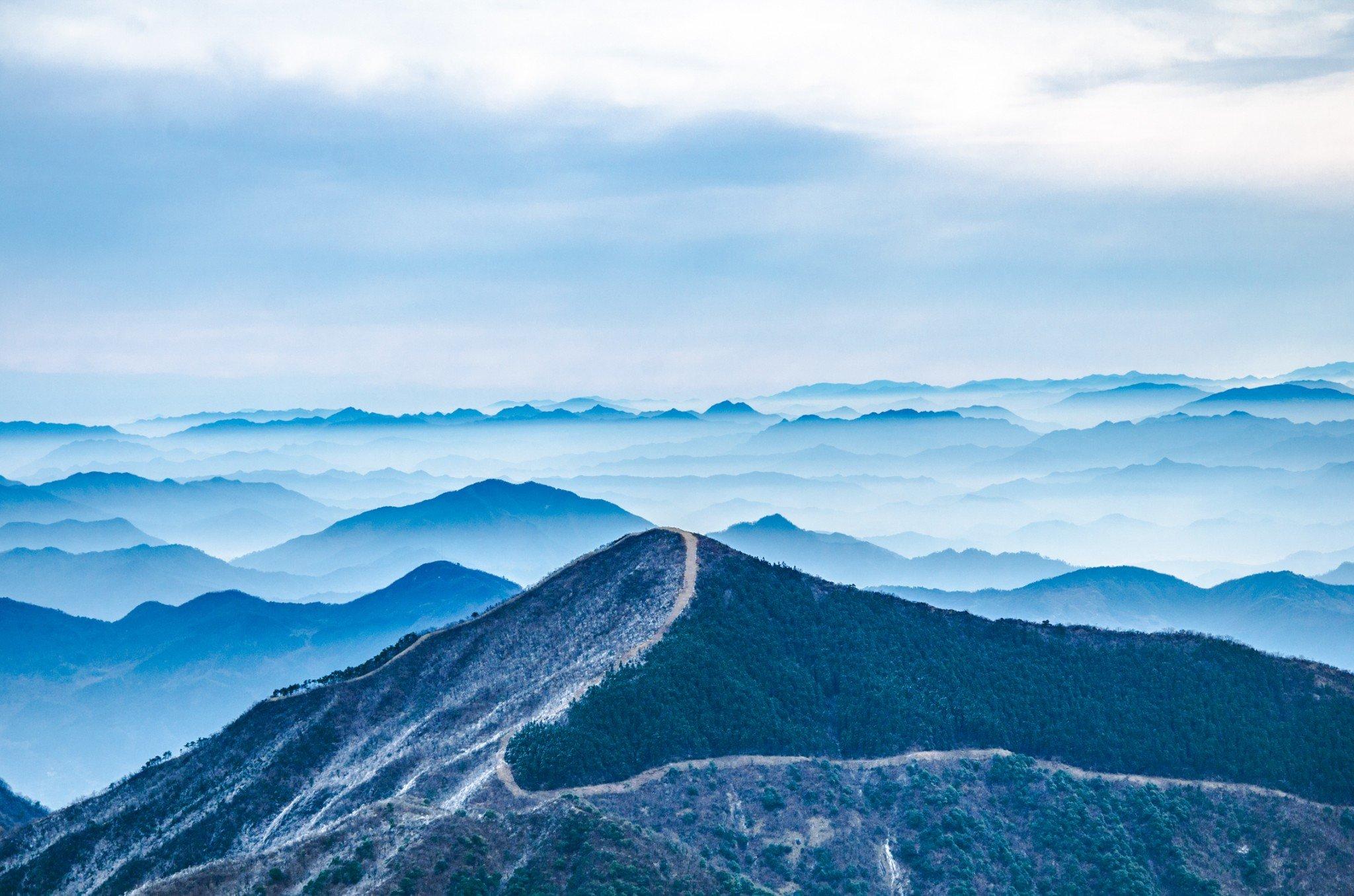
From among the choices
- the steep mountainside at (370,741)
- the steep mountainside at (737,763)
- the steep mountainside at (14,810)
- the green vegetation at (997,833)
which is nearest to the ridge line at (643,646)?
the steep mountainside at (737,763)

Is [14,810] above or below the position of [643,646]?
below

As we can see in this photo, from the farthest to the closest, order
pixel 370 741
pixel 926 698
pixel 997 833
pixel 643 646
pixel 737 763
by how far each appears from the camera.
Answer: pixel 370 741
pixel 926 698
pixel 643 646
pixel 737 763
pixel 997 833

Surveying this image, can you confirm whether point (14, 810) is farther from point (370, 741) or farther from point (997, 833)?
point (997, 833)

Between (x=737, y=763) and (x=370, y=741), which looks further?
(x=370, y=741)

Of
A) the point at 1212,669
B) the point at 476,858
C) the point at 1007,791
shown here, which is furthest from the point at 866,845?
the point at 1212,669

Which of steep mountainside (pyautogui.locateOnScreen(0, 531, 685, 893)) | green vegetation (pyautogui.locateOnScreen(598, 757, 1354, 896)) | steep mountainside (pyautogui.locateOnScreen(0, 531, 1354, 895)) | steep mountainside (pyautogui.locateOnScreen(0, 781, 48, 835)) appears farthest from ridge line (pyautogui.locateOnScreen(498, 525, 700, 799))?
steep mountainside (pyautogui.locateOnScreen(0, 781, 48, 835))

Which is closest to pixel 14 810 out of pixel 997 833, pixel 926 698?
pixel 926 698
